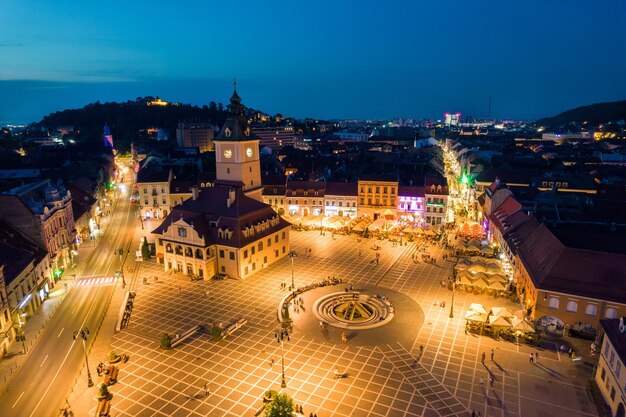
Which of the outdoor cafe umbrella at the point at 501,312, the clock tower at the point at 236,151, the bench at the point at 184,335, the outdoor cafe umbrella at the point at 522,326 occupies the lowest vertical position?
the bench at the point at 184,335

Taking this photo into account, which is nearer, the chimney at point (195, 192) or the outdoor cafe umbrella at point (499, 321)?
the outdoor cafe umbrella at point (499, 321)

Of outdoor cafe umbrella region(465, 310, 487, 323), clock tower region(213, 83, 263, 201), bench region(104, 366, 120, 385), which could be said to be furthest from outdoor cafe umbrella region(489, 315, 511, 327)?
clock tower region(213, 83, 263, 201)

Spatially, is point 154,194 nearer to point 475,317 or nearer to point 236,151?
point 236,151

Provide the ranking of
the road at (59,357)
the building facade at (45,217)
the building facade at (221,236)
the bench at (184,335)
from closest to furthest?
1. the road at (59,357)
2. the bench at (184,335)
3. the building facade at (45,217)
4. the building facade at (221,236)

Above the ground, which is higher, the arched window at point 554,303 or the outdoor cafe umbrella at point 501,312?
the arched window at point 554,303

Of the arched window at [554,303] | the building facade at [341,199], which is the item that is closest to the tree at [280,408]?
the arched window at [554,303]

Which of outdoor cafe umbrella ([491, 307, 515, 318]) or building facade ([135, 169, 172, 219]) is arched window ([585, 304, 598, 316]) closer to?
outdoor cafe umbrella ([491, 307, 515, 318])

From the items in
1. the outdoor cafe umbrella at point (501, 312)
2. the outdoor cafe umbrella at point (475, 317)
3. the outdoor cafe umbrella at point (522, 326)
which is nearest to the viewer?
the outdoor cafe umbrella at point (522, 326)

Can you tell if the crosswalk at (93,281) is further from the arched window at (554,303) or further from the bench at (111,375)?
the arched window at (554,303)
